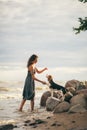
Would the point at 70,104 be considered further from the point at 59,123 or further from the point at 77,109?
the point at 59,123

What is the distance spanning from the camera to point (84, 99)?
13.3 metres

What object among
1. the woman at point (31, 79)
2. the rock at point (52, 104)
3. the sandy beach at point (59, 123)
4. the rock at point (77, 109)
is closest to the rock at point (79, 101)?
the rock at point (77, 109)

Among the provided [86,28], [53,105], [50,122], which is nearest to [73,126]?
[50,122]

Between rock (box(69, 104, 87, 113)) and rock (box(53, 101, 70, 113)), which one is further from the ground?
rock (box(53, 101, 70, 113))

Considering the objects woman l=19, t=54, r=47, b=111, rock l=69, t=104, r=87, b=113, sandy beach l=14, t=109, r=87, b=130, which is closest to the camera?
sandy beach l=14, t=109, r=87, b=130

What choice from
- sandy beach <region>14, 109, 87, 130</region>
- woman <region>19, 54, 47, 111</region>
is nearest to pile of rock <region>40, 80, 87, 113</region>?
woman <region>19, 54, 47, 111</region>

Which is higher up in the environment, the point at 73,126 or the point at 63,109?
the point at 63,109

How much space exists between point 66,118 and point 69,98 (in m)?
3.49

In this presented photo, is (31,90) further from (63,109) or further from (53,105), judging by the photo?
(63,109)

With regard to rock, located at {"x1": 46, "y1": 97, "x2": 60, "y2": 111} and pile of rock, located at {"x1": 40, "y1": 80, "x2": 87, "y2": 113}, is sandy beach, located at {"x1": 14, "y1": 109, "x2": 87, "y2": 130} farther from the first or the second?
rock, located at {"x1": 46, "y1": 97, "x2": 60, "y2": 111}

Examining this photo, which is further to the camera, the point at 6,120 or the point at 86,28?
the point at 86,28

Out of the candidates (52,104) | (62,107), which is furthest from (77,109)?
(52,104)

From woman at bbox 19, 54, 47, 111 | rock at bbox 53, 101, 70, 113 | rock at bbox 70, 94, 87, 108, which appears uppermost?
woman at bbox 19, 54, 47, 111

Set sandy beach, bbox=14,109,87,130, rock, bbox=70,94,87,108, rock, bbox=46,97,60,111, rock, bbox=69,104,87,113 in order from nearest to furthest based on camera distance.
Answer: sandy beach, bbox=14,109,87,130 → rock, bbox=69,104,87,113 → rock, bbox=70,94,87,108 → rock, bbox=46,97,60,111
